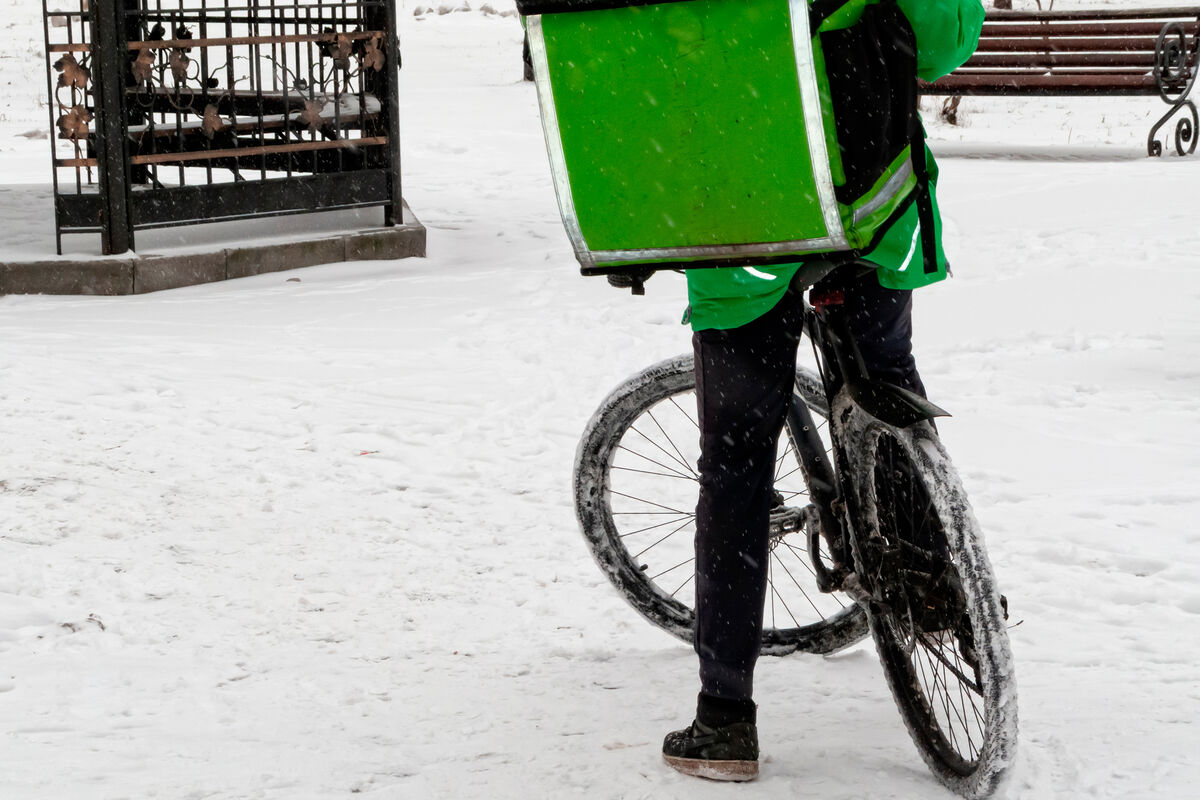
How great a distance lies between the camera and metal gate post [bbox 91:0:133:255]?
7.69m

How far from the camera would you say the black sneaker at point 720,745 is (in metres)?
2.88

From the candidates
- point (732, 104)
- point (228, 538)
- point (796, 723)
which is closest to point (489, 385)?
point (228, 538)

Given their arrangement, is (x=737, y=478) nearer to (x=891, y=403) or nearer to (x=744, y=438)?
(x=744, y=438)

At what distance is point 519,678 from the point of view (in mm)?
3502

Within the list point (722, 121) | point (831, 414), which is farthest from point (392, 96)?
point (722, 121)

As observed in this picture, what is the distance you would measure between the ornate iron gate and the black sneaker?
584 cm

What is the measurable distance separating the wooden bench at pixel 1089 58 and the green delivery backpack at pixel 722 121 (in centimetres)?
1033

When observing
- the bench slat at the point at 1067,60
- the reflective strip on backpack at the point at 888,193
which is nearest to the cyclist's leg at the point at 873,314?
the reflective strip on backpack at the point at 888,193

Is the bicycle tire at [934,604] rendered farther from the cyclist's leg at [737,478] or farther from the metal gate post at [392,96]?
the metal gate post at [392,96]

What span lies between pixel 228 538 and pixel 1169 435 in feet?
11.2

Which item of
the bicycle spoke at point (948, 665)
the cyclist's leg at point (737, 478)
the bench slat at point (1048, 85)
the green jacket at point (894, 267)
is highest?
the bench slat at point (1048, 85)

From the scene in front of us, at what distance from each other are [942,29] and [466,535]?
2465 millimetres

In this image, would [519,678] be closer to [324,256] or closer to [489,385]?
[489,385]

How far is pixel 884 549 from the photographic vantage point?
9.66 feet
